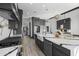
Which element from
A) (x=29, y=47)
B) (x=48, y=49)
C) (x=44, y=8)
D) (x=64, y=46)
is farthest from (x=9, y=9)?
(x=48, y=49)

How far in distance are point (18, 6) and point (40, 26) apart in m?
0.47

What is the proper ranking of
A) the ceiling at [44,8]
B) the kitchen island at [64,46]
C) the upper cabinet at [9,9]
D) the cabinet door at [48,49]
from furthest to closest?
the cabinet door at [48,49] → the ceiling at [44,8] → the kitchen island at [64,46] → the upper cabinet at [9,9]

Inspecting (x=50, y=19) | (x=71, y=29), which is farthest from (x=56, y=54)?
(x=50, y=19)

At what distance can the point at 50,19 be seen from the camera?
1657mm

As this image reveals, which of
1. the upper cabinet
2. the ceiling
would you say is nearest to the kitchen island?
the ceiling

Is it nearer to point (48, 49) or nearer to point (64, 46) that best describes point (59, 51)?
point (64, 46)

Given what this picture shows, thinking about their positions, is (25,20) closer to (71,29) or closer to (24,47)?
(24,47)

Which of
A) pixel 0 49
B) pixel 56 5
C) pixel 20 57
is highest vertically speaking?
pixel 56 5

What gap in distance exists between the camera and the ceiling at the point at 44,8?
156 centimetres

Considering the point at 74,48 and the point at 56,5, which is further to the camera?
the point at 56,5

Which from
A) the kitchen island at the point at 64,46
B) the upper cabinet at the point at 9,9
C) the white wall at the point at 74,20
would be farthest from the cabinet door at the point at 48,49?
the upper cabinet at the point at 9,9

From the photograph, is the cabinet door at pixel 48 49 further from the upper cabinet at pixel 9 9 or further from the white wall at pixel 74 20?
the upper cabinet at pixel 9 9

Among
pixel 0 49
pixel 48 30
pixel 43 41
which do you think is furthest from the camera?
pixel 43 41

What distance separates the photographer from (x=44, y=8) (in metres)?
1.60
